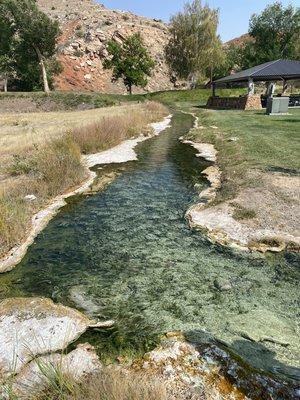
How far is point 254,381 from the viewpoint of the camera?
3.39 meters

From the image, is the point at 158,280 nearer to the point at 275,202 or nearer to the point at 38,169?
the point at 275,202

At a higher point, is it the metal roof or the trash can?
the metal roof

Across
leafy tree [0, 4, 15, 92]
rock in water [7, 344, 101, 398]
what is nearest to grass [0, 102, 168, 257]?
rock in water [7, 344, 101, 398]

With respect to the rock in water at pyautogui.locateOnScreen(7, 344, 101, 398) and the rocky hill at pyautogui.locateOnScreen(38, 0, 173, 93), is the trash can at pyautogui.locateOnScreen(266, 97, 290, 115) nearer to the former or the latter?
the rock in water at pyautogui.locateOnScreen(7, 344, 101, 398)

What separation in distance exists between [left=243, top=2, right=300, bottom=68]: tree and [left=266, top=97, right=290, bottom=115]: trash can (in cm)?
4984

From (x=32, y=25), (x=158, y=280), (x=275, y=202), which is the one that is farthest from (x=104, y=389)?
(x=32, y=25)

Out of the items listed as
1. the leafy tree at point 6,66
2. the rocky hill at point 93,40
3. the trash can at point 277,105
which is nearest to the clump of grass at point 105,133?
the trash can at point 277,105

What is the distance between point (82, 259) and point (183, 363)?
307 cm

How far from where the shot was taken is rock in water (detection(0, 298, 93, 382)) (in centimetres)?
387

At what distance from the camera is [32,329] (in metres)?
4.30

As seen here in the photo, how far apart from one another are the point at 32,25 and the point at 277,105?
3618 centimetres

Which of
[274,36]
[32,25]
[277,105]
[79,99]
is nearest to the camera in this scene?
[277,105]

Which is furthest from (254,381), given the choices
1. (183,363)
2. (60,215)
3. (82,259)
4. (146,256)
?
(60,215)

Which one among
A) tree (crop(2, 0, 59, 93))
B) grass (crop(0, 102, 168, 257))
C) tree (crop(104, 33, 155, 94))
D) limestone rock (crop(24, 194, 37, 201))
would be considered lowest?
limestone rock (crop(24, 194, 37, 201))
